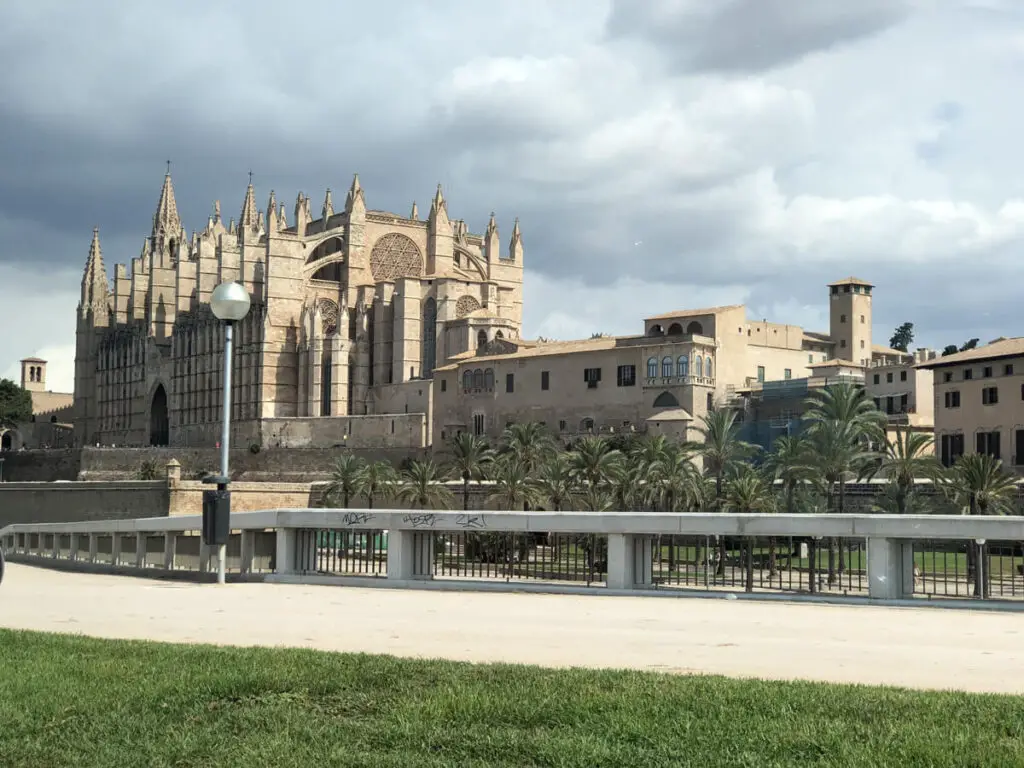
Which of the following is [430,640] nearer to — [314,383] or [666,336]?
[666,336]

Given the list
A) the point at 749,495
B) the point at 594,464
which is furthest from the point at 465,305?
the point at 749,495

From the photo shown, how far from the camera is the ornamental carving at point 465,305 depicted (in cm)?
8817

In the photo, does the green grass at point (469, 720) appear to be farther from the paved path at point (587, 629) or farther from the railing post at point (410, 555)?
the railing post at point (410, 555)

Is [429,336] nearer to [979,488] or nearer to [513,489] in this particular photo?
[513,489]

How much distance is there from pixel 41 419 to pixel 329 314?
59.7m

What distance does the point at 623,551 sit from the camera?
58.7 ft

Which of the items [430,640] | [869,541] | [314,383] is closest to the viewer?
[430,640]

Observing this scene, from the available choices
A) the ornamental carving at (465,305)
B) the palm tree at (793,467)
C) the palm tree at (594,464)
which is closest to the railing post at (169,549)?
the palm tree at (793,467)

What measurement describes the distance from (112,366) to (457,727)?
111942mm

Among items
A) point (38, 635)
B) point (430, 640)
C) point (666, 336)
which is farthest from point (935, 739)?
point (666, 336)

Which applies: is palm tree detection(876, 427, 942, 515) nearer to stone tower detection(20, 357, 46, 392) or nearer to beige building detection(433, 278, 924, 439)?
beige building detection(433, 278, 924, 439)

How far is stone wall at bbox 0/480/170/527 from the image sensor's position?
60438 mm

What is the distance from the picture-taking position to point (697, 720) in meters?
8.30

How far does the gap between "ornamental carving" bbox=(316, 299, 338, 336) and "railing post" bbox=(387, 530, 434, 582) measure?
2897 inches
